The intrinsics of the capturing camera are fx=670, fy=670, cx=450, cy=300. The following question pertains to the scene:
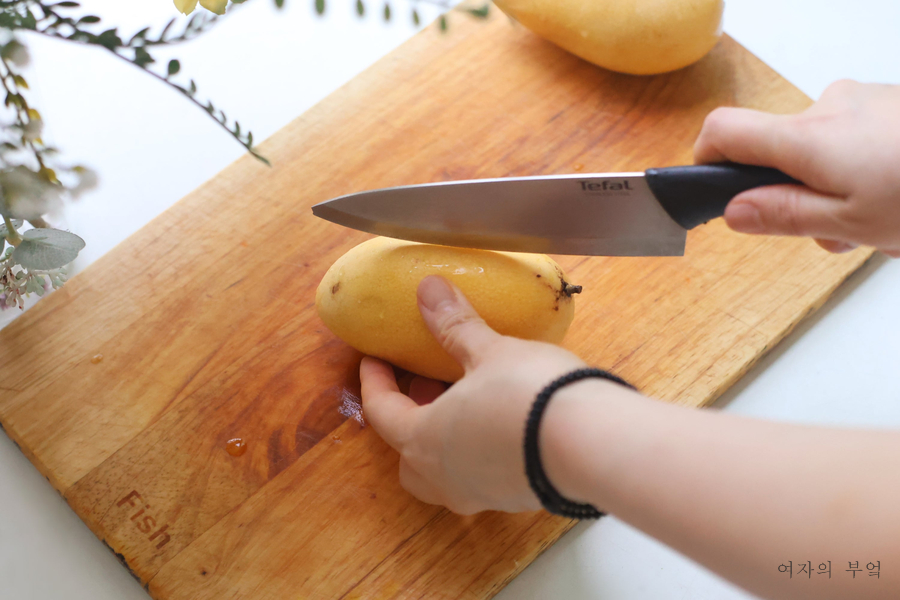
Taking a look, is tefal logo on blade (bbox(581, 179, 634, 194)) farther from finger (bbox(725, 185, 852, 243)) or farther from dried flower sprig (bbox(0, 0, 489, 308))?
dried flower sprig (bbox(0, 0, 489, 308))

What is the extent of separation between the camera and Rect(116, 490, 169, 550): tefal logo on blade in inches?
38.1

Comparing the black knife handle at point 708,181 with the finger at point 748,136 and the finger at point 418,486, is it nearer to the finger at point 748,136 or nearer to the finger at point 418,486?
the finger at point 748,136

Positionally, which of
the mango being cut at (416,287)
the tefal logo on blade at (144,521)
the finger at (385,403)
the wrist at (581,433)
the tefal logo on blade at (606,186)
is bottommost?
the tefal logo on blade at (144,521)

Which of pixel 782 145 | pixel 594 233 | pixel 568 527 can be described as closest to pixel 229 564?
pixel 568 527

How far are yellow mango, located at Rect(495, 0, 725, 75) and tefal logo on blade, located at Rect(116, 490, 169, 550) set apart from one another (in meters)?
0.97

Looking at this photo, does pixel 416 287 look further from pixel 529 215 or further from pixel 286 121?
pixel 286 121

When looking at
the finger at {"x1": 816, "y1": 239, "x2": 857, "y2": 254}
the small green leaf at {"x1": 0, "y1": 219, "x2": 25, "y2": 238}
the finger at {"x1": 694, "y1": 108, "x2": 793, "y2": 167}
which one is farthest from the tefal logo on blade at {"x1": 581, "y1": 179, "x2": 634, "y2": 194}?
the small green leaf at {"x1": 0, "y1": 219, "x2": 25, "y2": 238}

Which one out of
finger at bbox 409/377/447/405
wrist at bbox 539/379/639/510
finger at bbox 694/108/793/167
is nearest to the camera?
wrist at bbox 539/379/639/510

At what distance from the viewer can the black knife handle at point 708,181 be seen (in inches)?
32.5

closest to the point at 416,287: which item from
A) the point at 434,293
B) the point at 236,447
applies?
the point at 434,293

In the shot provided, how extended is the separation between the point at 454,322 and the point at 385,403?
0.59 ft

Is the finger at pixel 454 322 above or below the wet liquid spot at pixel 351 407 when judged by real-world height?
above

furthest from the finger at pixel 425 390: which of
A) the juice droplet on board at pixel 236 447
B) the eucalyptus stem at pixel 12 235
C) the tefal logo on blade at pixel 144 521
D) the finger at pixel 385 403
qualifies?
the eucalyptus stem at pixel 12 235

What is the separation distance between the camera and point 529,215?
2.97 feet
